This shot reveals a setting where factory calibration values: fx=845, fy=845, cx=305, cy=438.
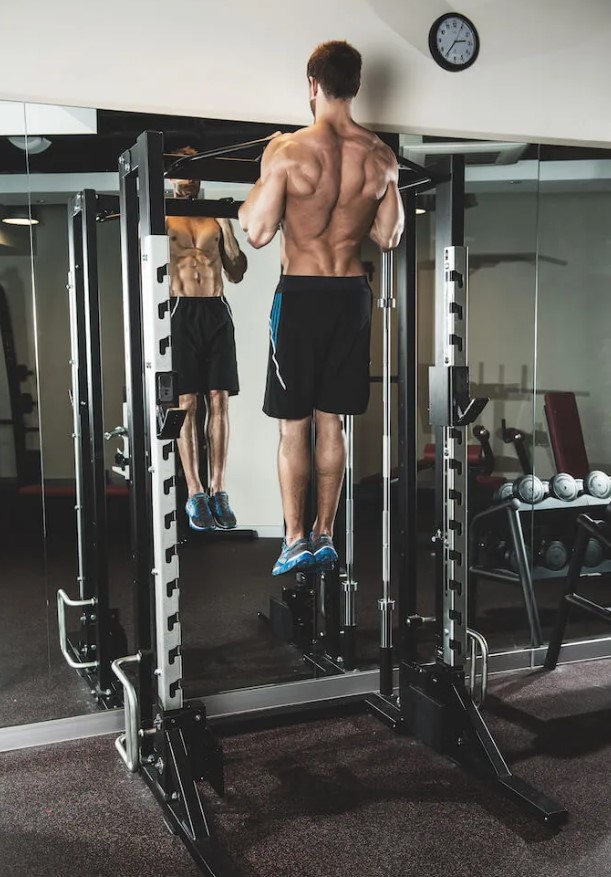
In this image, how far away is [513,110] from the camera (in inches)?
168

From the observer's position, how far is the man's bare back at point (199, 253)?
3.60m

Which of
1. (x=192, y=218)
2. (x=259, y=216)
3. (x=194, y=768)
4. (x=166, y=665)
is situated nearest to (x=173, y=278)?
(x=192, y=218)

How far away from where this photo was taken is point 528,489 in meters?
4.60

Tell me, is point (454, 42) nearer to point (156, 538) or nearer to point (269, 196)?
point (269, 196)

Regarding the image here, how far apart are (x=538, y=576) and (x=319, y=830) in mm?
2221

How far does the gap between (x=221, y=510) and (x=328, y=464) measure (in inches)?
26.0

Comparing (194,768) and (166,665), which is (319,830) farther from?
(166,665)

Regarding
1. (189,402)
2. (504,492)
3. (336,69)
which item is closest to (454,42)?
(336,69)

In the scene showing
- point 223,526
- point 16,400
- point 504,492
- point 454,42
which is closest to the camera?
point 16,400

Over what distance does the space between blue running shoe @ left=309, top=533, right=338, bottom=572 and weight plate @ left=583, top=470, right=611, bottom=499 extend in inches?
81.0

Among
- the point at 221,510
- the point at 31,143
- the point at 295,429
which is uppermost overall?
the point at 31,143

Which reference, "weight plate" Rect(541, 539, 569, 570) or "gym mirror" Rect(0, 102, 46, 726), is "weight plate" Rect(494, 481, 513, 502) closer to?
"weight plate" Rect(541, 539, 569, 570)

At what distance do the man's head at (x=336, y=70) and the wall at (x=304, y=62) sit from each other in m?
0.72

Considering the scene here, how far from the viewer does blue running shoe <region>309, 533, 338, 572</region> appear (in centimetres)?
328
